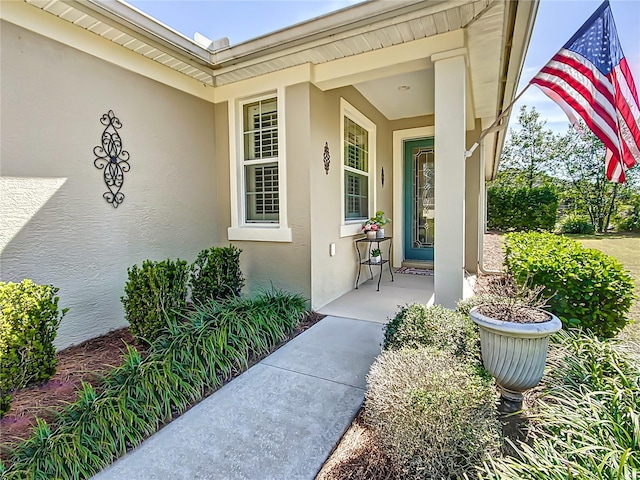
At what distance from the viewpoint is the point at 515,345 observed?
7.56 ft

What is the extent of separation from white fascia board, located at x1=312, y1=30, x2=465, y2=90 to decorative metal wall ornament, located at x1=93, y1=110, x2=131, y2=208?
2521mm

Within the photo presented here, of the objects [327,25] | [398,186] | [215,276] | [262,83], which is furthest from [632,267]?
[215,276]

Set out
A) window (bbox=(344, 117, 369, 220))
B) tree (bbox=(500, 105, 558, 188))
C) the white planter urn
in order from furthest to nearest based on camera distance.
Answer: tree (bbox=(500, 105, 558, 188)) → window (bbox=(344, 117, 369, 220)) → the white planter urn

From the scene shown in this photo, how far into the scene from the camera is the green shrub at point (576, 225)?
16.5 m

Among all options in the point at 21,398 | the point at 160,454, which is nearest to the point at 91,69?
the point at 21,398

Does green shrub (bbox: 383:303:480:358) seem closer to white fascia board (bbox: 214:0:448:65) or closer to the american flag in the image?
the american flag

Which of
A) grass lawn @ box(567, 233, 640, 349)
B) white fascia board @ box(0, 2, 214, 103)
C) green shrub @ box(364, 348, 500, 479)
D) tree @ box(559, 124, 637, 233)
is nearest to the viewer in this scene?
green shrub @ box(364, 348, 500, 479)

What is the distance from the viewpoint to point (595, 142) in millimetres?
18547

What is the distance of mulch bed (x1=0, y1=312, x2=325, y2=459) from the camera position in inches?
89.6

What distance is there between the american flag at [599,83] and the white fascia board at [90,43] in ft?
14.5

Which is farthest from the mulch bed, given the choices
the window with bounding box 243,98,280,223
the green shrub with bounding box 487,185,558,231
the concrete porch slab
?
the green shrub with bounding box 487,185,558,231

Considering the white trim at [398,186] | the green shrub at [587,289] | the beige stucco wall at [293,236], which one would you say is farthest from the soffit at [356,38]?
the white trim at [398,186]

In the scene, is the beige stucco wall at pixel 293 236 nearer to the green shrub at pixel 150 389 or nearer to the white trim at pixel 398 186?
the green shrub at pixel 150 389

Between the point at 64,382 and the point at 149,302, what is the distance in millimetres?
925
